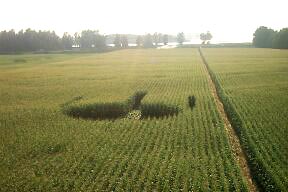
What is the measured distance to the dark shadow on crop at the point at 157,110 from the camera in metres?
36.0

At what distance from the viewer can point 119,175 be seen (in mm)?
20203

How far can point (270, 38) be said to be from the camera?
5935 inches

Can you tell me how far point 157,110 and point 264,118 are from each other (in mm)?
11445

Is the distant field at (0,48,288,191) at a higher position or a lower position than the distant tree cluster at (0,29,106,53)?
lower

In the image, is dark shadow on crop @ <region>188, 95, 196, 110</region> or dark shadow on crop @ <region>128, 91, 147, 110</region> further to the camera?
dark shadow on crop @ <region>128, 91, 147, 110</region>

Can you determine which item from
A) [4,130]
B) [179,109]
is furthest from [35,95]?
[179,109]

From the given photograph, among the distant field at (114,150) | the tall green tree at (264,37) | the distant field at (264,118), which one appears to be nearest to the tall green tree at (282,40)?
the tall green tree at (264,37)

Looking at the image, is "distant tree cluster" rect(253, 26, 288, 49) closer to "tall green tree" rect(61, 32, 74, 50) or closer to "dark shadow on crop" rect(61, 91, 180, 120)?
"tall green tree" rect(61, 32, 74, 50)

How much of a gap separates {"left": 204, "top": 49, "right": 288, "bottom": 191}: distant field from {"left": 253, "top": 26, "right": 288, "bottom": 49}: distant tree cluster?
83.4 meters

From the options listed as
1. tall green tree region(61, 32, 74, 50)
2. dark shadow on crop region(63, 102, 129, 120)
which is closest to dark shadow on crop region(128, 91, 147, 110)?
dark shadow on crop region(63, 102, 129, 120)

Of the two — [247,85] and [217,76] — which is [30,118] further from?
[217,76]

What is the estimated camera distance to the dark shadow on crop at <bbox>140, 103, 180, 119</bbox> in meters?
36.0

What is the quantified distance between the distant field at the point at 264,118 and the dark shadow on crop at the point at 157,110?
270 inches

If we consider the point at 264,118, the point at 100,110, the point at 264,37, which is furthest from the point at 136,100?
the point at 264,37
